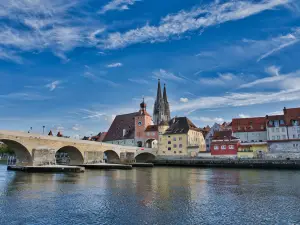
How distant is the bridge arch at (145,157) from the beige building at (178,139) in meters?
2.44

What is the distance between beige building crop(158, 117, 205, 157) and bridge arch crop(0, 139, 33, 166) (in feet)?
129

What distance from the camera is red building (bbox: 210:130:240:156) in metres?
58.3

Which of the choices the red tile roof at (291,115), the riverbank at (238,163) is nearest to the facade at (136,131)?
the riverbank at (238,163)

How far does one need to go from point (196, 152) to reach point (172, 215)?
54.0 metres

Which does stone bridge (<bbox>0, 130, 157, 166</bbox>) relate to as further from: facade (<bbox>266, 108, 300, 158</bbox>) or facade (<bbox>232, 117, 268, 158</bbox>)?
facade (<bbox>266, 108, 300, 158</bbox>)

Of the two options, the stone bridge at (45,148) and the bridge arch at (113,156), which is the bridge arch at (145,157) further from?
the stone bridge at (45,148)

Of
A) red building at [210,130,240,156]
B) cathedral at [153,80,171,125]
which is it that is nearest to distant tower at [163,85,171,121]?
cathedral at [153,80,171,125]

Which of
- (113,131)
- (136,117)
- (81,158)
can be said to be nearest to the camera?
(81,158)

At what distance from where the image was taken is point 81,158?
46.5 meters

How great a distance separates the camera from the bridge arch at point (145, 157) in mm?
70188

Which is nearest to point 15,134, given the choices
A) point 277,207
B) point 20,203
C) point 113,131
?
point 20,203

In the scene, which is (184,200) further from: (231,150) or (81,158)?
(231,150)

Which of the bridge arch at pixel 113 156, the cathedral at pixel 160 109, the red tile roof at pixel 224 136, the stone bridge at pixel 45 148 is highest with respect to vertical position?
the cathedral at pixel 160 109

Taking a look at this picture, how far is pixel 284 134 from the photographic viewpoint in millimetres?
58281
